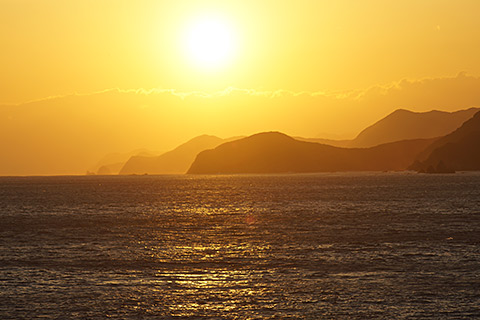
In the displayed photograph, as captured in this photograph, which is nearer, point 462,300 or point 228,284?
point 462,300

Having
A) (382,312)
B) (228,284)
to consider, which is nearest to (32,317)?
(228,284)

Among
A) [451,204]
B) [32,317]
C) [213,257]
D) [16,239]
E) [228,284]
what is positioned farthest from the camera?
[451,204]

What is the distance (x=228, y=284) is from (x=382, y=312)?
1102 centimetres

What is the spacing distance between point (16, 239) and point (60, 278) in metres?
28.5

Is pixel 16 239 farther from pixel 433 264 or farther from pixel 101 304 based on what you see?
pixel 433 264

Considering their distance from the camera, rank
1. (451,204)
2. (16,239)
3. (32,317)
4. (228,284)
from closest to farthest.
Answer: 1. (32,317)
2. (228,284)
3. (16,239)
4. (451,204)

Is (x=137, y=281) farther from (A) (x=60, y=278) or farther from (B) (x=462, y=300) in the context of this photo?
(B) (x=462, y=300)

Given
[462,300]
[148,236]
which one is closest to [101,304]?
[462,300]

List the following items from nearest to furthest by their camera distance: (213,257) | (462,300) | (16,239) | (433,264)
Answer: (462,300) < (433,264) < (213,257) < (16,239)

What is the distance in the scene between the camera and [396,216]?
9144 cm

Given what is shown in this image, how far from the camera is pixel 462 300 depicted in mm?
33031

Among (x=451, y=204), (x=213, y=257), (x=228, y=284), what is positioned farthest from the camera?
(x=451, y=204)

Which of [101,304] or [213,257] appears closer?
[101,304]

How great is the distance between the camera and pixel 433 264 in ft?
147
